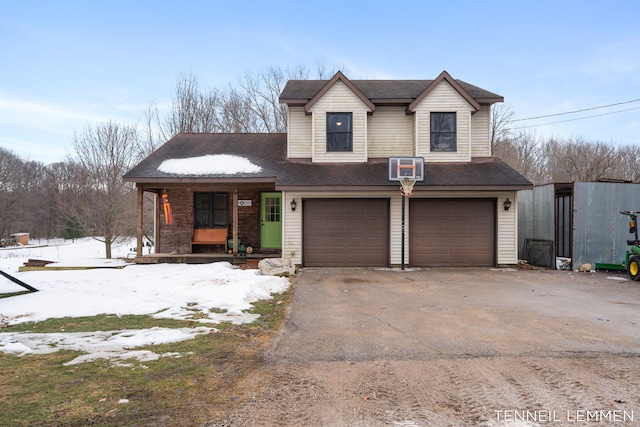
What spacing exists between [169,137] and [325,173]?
17338mm

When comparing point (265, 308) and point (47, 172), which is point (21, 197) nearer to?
point (47, 172)

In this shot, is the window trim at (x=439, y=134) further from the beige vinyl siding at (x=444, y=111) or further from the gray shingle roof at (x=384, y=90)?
the gray shingle roof at (x=384, y=90)

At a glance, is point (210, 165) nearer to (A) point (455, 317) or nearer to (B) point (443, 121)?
(B) point (443, 121)

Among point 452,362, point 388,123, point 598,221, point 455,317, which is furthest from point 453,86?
point 452,362

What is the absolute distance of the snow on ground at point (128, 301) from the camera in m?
4.43

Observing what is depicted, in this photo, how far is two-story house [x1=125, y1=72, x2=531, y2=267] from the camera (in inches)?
478

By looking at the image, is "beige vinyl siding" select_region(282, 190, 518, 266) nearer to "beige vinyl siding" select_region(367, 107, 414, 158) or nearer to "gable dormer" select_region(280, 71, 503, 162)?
"gable dormer" select_region(280, 71, 503, 162)

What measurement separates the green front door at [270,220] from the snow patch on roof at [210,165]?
1539mm

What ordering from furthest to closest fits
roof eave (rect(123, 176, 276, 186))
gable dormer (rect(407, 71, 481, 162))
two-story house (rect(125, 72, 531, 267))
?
1. gable dormer (rect(407, 71, 481, 162))
2. two-story house (rect(125, 72, 531, 267))
3. roof eave (rect(123, 176, 276, 186))

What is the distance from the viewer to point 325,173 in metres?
12.2

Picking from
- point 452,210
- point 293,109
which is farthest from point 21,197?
point 452,210

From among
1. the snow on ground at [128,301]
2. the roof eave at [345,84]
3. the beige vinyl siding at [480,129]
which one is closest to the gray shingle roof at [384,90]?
the roof eave at [345,84]

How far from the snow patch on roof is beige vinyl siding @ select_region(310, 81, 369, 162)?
234cm

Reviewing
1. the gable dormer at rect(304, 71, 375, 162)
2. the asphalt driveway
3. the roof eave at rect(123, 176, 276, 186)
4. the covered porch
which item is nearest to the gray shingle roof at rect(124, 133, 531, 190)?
the roof eave at rect(123, 176, 276, 186)
